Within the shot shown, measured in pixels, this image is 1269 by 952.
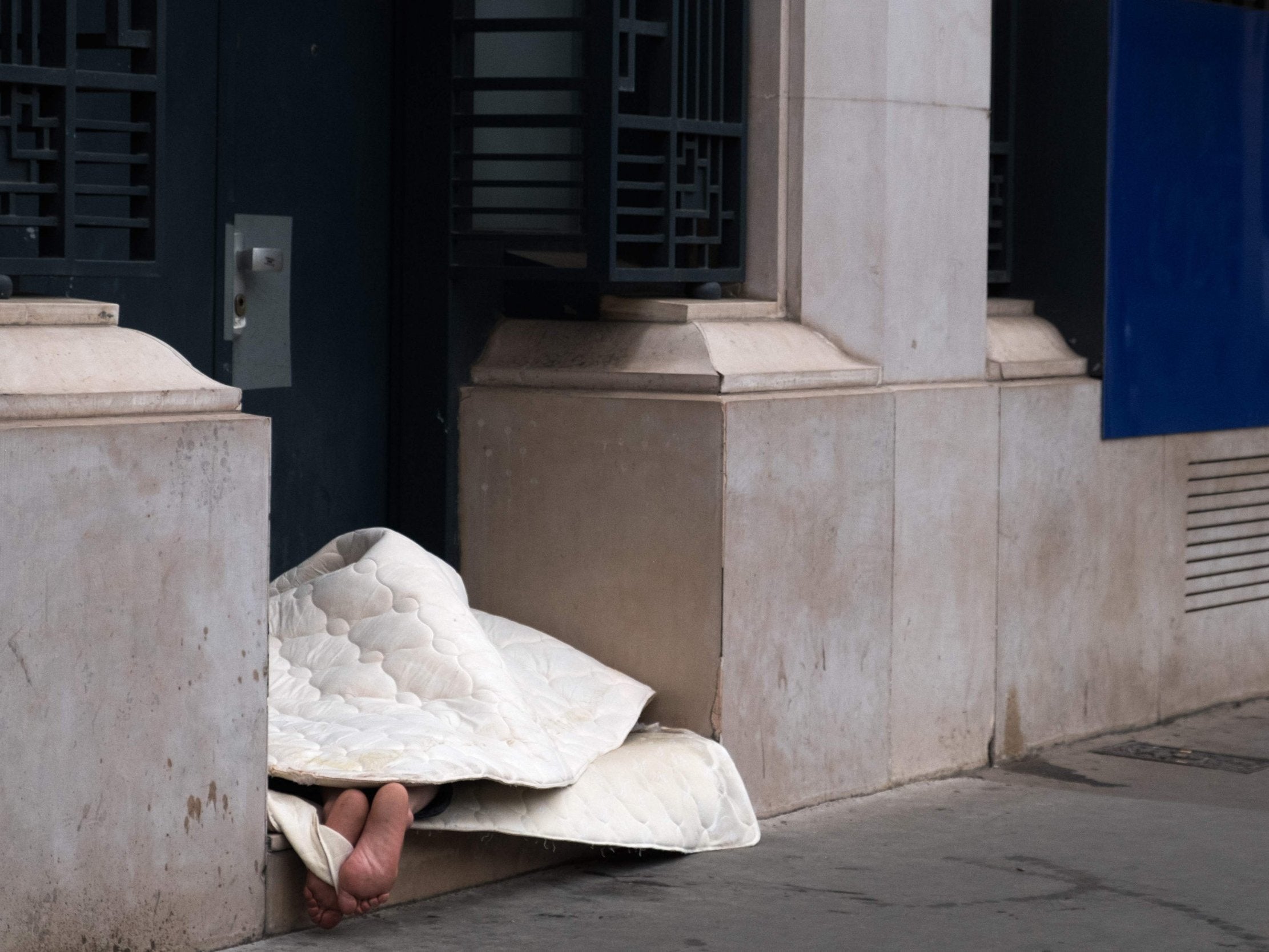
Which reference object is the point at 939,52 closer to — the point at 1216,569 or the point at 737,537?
the point at 737,537

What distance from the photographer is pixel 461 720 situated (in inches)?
192

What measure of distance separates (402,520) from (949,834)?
1.88 metres

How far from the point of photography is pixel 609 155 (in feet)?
18.4

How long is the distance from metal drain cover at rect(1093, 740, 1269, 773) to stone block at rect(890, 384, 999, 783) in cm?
61

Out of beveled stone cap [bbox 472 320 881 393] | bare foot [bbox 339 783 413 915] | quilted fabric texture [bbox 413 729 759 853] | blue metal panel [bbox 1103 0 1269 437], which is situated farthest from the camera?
blue metal panel [bbox 1103 0 1269 437]

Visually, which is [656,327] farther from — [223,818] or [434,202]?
[223,818]

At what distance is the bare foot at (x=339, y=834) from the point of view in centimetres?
452

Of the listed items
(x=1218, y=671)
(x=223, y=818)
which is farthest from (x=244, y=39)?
(x=1218, y=671)

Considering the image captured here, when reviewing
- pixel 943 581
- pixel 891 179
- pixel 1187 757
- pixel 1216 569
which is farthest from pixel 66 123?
pixel 1216 569

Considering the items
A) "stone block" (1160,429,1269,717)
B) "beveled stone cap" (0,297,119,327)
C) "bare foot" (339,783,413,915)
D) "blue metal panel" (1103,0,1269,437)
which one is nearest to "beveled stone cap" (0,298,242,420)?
"beveled stone cap" (0,297,119,327)

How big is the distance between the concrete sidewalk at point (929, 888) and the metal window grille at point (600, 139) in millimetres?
1668

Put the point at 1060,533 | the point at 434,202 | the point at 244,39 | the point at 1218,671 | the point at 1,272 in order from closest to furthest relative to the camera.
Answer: the point at 1,272, the point at 244,39, the point at 434,202, the point at 1060,533, the point at 1218,671

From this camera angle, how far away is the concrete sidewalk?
4.64 m

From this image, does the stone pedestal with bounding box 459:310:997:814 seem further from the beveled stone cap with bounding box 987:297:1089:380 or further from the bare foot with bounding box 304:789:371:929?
the bare foot with bounding box 304:789:371:929
